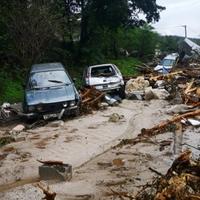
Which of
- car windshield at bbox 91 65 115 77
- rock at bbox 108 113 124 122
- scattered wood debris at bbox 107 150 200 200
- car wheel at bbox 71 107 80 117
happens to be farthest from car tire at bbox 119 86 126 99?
scattered wood debris at bbox 107 150 200 200

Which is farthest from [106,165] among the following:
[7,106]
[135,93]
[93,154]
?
[135,93]

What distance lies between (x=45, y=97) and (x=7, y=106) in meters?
2.81

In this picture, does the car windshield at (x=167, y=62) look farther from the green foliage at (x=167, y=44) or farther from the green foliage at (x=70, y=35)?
the green foliage at (x=167, y=44)

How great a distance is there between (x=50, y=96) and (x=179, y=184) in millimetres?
10086

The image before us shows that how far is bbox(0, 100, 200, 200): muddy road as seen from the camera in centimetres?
878

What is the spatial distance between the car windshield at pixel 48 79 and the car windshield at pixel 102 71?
168 inches

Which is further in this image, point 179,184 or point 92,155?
point 92,155

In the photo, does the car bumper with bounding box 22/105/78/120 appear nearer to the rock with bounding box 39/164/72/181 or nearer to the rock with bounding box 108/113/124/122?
the rock with bounding box 108/113/124/122

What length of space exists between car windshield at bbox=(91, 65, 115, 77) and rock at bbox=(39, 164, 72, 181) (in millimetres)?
12717

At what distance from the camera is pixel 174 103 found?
63.7ft

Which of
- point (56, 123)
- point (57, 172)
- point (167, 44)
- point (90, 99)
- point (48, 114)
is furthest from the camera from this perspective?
point (167, 44)

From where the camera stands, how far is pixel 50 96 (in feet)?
53.0

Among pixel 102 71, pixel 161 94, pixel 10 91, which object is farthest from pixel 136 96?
pixel 10 91

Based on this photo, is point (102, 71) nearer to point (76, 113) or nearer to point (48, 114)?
point (76, 113)
